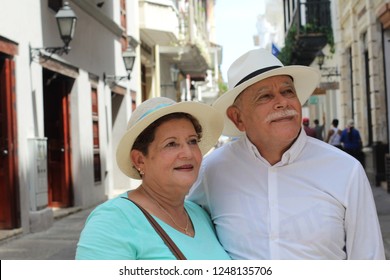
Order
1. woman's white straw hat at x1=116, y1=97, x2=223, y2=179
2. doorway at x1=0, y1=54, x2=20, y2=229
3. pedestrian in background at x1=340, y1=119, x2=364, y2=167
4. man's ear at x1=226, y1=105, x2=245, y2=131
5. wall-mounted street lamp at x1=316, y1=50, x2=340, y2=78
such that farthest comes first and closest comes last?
wall-mounted street lamp at x1=316, y1=50, x2=340, y2=78
pedestrian in background at x1=340, y1=119, x2=364, y2=167
doorway at x1=0, y1=54, x2=20, y2=229
man's ear at x1=226, y1=105, x2=245, y2=131
woman's white straw hat at x1=116, y1=97, x2=223, y2=179

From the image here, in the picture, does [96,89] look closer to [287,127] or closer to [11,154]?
[11,154]

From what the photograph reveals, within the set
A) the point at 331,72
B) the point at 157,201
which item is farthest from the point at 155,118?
the point at 331,72

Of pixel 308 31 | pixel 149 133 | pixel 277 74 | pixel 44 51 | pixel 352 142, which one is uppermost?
pixel 308 31

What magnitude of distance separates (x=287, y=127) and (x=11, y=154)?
4.07 m

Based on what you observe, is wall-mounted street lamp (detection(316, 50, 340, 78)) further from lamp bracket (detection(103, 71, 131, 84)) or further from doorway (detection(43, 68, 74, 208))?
doorway (detection(43, 68, 74, 208))

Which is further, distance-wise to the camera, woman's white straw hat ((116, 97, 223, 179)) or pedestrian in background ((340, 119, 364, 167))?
pedestrian in background ((340, 119, 364, 167))

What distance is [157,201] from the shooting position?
4.89ft

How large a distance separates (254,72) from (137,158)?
375 millimetres

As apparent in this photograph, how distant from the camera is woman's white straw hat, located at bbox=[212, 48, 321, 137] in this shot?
1617 mm

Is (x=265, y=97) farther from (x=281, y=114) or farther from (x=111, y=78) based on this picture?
(x=111, y=78)

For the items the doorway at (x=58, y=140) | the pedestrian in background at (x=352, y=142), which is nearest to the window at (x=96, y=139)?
the doorway at (x=58, y=140)

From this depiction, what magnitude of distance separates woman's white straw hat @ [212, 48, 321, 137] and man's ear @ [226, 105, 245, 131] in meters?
0.01

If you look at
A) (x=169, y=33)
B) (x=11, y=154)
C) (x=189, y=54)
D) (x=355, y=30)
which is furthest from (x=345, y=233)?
(x=189, y=54)

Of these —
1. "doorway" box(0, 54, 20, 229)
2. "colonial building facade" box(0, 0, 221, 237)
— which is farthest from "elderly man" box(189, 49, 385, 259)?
"doorway" box(0, 54, 20, 229)
